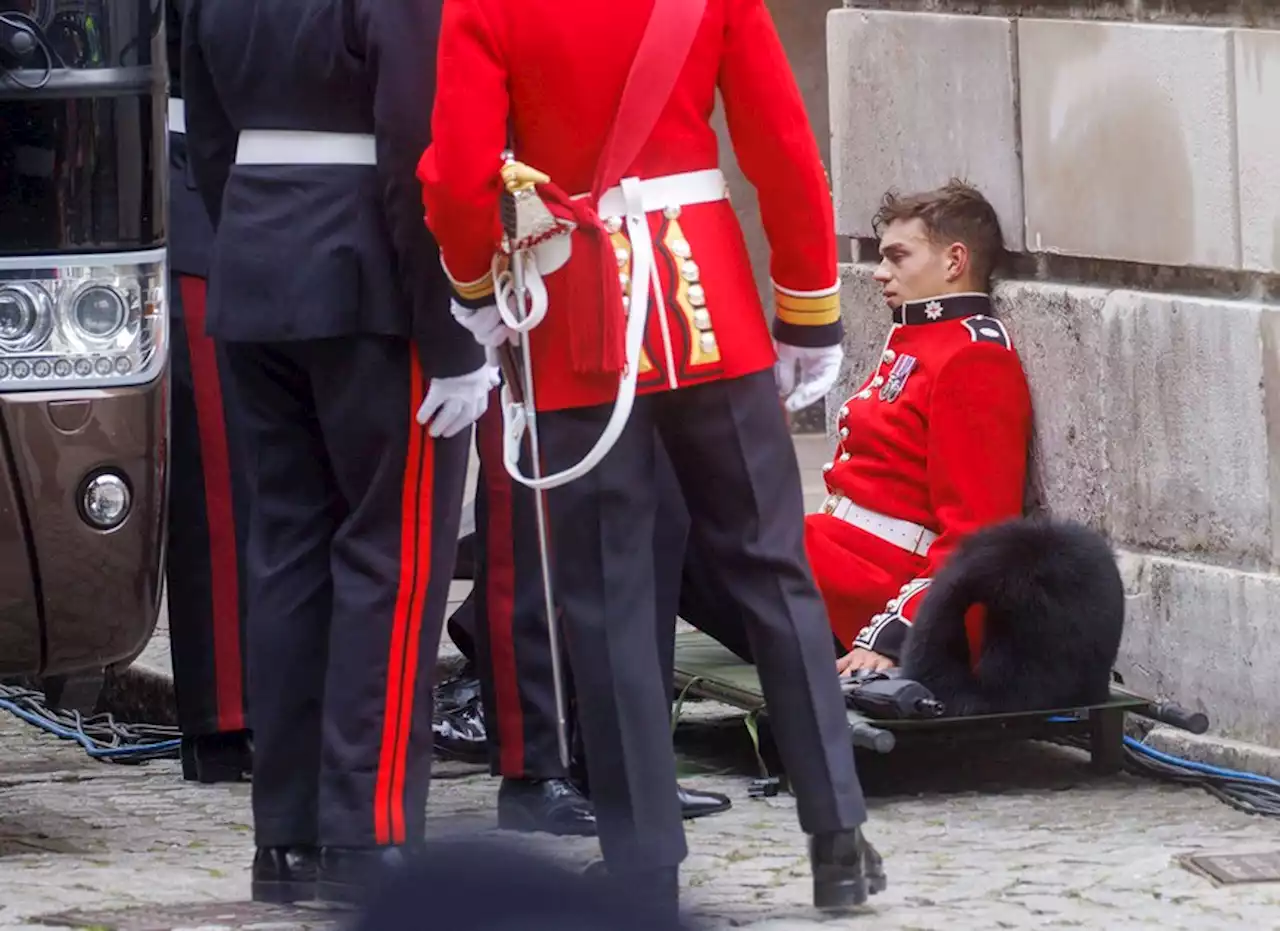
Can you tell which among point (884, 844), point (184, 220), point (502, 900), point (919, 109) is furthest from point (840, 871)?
point (502, 900)

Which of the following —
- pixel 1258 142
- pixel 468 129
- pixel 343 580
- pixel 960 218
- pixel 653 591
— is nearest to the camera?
pixel 468 129

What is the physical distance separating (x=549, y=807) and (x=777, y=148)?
1.34 meters

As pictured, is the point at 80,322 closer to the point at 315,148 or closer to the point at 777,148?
the point at 315,148

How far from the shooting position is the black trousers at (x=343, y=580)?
4141 millimetres

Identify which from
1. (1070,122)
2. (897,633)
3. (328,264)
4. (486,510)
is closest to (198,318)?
(486,510)

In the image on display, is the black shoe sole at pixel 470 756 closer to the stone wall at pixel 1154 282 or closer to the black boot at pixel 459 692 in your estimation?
the black boot at pixel 459 692

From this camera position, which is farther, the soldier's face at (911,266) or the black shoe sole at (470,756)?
the soldier's face at (911,266)

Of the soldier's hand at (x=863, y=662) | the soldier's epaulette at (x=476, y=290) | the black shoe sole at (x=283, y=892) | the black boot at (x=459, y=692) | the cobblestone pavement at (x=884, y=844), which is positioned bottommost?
the cobblestone pavement at (x=884, y=844)

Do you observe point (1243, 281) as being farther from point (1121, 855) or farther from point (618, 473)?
point (618, 473)

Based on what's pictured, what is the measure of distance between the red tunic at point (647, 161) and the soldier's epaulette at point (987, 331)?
1487 mm

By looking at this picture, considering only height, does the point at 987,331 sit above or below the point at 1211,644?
above

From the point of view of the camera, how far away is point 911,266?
220 inches

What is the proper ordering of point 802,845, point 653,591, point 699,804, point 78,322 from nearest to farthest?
point 653,591
point 78,322
point 802,845
point 699,804

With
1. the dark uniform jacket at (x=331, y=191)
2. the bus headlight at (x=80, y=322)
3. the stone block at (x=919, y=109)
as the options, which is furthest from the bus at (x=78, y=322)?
the stone block at (x=919, y=109)
